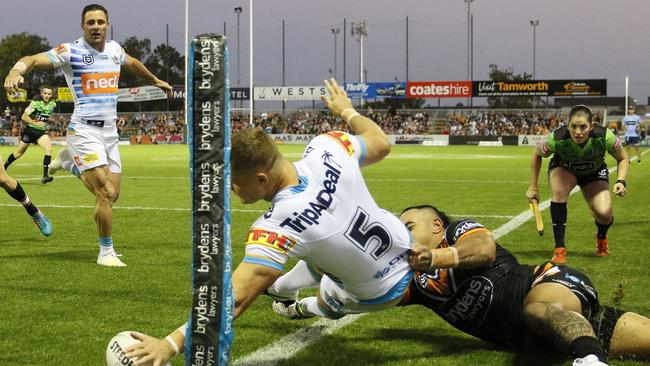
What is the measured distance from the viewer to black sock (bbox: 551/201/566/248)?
8.41 meters

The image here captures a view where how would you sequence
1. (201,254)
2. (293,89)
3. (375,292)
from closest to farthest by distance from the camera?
1. (201,254)
2. (375,292)
3. (293,89)

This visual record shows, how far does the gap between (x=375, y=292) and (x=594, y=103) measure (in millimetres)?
88568

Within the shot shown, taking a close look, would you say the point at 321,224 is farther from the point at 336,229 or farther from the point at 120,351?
the point at 120,351

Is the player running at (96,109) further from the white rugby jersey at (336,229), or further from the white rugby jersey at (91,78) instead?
the white rugby jersey at (336,229)

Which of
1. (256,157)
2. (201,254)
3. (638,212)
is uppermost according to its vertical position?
(256,157)

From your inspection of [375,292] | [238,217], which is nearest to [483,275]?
[375,292]

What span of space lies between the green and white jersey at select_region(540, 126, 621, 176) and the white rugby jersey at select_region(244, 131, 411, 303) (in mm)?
5076

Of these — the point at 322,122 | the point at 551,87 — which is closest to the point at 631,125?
the point at 551,87

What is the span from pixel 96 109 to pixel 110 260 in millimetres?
1672

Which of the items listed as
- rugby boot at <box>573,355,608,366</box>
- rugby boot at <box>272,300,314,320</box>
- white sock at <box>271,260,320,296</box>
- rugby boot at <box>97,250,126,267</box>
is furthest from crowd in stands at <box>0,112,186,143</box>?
rugby boot at <box>573,355,608,366</box>

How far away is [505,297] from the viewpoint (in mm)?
4465

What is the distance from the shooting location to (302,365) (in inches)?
174

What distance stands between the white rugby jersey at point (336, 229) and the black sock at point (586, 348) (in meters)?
0.90

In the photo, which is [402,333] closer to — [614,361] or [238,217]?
[614,361]
